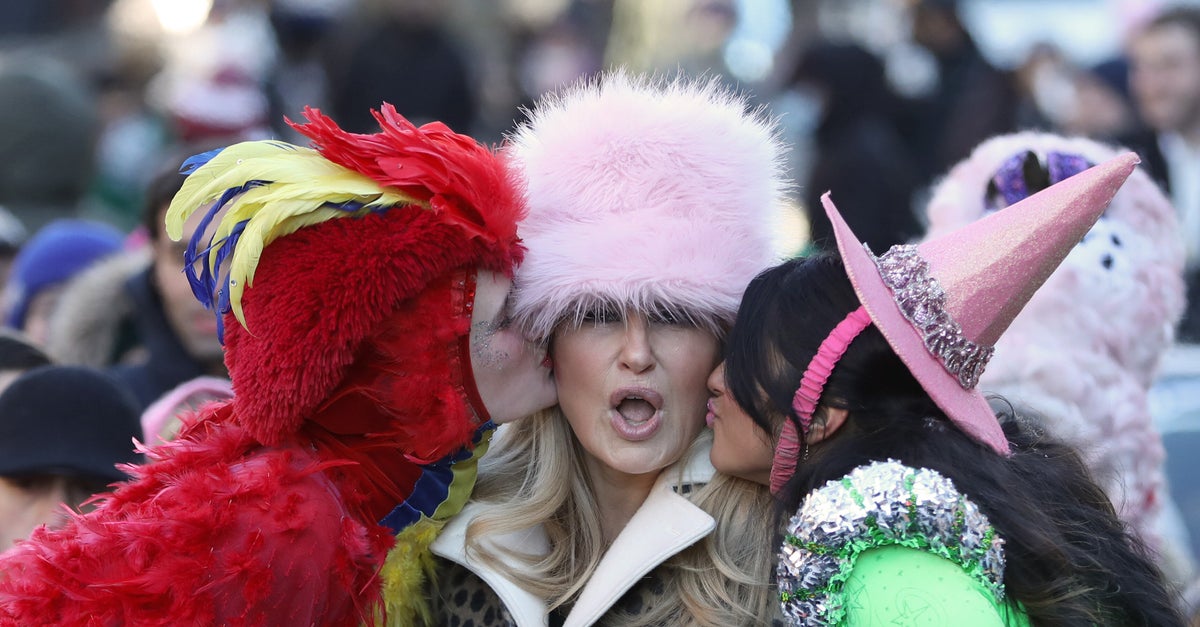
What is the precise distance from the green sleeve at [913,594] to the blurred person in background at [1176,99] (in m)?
3.85

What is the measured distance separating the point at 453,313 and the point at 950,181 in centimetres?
168

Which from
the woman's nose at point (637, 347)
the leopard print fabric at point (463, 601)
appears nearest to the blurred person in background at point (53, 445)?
the leopard print fabric at point (463, 601)

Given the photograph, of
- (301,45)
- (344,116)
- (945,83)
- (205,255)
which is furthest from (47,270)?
(945,83)

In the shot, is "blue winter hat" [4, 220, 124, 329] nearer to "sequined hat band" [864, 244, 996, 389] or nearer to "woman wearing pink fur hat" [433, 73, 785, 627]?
"woman wearing pink fur hat" [433, 73, 785, 627]

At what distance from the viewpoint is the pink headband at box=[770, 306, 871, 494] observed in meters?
2.50

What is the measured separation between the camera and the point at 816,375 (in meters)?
2.52

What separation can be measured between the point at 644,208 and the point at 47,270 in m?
3.36

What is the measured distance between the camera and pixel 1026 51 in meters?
7.39

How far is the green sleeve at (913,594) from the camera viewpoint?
85.8 inches

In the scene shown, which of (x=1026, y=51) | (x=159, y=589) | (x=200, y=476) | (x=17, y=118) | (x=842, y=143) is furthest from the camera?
(x=1026, y=51)

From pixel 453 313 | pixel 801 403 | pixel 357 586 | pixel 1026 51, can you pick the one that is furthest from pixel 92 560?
pixel 1026 51

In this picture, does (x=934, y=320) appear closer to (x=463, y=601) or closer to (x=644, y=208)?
(x=644, y=208)

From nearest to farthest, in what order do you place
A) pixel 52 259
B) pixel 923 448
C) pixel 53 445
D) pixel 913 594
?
pixel 913 594
pixel 923 448
pixel 53 445
pixel 52 259

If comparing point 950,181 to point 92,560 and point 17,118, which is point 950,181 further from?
point 17,118
